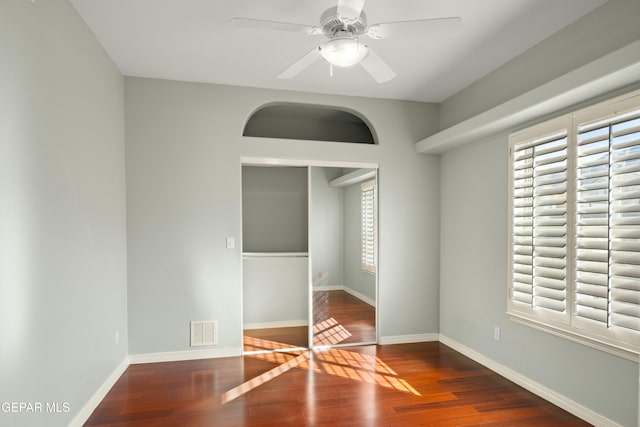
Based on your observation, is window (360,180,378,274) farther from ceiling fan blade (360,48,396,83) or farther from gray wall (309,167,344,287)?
ceiling fan blade (360,48,396,83)

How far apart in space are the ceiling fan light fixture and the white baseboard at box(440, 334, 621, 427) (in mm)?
2803

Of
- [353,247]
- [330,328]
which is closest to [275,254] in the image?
[353,247]

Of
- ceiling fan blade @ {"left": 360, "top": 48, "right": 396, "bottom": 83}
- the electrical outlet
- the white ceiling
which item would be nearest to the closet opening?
the electrical outlet

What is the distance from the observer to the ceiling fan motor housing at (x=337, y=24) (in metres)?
1.96

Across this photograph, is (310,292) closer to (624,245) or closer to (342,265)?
(342,265)

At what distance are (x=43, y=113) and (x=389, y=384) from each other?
309 centimetres

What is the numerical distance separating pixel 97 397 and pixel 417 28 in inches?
130

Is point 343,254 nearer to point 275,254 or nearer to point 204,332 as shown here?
point 275,254

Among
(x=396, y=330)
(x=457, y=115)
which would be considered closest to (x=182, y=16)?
(x=457, y=115)

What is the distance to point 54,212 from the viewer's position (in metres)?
2.07

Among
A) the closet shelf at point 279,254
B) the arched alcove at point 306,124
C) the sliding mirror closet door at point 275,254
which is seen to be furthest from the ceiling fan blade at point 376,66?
the closet shelf at point 279,254

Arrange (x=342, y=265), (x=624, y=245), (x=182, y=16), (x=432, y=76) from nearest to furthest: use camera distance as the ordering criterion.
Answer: (x=624, y=245) < (x=182, y=16) < (x=432, y=76) < (x=342, y=265)

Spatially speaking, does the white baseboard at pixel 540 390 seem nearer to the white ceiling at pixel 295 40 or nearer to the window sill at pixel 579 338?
the window sill at pixel 579 338

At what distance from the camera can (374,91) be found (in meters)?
3.88
